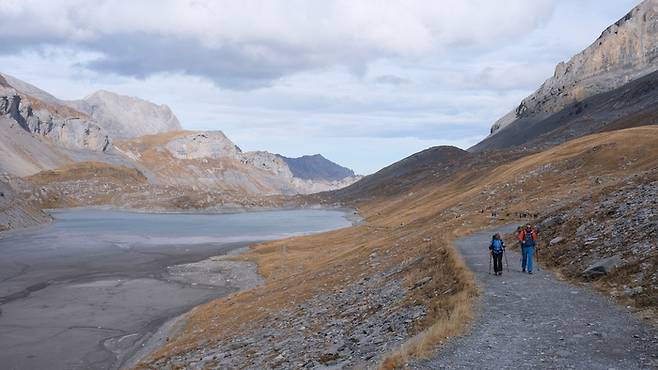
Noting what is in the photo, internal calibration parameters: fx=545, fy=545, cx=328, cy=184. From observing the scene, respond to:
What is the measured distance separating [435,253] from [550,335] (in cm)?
1889

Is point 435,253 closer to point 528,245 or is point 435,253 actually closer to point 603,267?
point 528,245

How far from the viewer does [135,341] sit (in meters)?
41.3

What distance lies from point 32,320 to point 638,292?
1835 inches

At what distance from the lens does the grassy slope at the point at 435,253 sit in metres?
24.3

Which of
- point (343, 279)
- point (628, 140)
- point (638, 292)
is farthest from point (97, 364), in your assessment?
point (628, 140)

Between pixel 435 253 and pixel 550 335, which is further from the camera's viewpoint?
pixel 435 253

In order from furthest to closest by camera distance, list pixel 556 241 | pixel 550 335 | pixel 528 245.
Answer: pixel 556 241 → pixel 528 245 → pixel 550 335

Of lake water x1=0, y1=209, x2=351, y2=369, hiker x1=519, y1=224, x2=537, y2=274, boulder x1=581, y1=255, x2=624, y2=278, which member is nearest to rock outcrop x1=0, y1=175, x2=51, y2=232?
lake water x1=0, y1=209, x2=351, y2=369

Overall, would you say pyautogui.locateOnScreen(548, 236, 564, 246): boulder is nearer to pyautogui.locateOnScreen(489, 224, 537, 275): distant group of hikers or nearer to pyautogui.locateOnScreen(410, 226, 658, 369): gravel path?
pyautogui.locateOnScreen(489, 224, 537, 275): distant group of hikers

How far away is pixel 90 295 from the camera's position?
57844 millimetres

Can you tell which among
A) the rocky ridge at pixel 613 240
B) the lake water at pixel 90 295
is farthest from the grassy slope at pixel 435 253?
the rocky ridge at pixel 613 240

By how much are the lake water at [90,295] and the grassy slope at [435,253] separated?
5407mm

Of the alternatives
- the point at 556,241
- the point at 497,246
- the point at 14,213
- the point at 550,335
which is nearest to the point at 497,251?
the point at 497,246

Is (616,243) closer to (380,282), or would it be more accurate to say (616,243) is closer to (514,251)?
(514,251)
